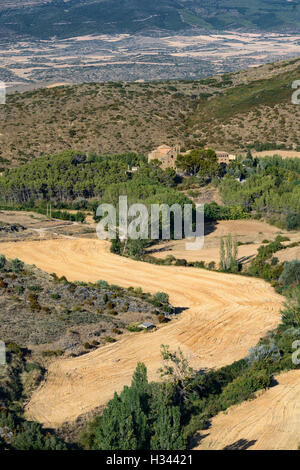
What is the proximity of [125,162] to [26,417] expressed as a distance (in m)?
73.6

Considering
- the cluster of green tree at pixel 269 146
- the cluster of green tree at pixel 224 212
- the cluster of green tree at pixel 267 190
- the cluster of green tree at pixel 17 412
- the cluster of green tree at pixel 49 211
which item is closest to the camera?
the cluster of green tree at pixel 17 412

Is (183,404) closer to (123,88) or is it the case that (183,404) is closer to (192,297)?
(192,297)

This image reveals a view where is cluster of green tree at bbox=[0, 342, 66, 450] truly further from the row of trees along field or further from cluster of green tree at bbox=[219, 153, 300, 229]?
the row of trees along field

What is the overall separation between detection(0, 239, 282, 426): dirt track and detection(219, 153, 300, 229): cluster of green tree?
838 inches

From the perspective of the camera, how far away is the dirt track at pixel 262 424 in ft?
96.0

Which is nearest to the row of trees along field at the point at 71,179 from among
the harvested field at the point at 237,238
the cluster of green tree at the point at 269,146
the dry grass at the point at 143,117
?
the harvested field at the point at 237,238

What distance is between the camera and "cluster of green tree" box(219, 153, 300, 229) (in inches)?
2948

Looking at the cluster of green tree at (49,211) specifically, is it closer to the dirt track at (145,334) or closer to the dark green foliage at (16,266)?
the dirt track at (145,334)

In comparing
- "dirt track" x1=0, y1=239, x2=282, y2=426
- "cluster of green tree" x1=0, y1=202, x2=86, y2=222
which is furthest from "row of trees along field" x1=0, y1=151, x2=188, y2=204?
"dirt track" x1=0, y1=239, x2=282, y2=426

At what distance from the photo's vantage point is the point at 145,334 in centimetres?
4225

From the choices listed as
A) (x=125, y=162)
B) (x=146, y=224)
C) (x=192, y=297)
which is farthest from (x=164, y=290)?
(x=125, y=162)

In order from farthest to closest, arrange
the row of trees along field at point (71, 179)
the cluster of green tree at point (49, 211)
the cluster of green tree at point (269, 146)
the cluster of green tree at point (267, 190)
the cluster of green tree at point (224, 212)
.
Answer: the cluster of green tree at point (269, 146), the row of trees along field at point (71, 179), the cluster of green tree at point (49, 211), the cluster of green tree at point (224, 212), the cluster of green tree at point (267, 190)

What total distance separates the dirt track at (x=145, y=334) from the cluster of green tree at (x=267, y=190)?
21277 millimetres

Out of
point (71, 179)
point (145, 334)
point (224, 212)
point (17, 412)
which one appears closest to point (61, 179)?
point (71, 179)
